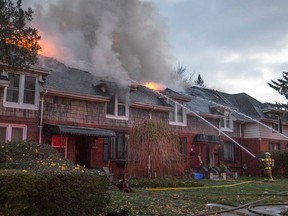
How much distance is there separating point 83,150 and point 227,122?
1528 cm

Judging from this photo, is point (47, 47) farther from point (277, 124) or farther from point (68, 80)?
point (277, 124)

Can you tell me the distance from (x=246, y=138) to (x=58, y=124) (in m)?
19.5

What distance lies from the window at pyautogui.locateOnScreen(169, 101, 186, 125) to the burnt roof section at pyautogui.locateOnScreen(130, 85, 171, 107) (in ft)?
3.91

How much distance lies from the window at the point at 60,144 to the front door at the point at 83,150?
1.23 m

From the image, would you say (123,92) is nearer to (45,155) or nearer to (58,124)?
(58,124)

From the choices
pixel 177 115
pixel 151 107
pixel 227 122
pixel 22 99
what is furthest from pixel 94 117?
pixel 227 122

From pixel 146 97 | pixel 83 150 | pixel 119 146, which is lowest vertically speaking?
pixel 83 150

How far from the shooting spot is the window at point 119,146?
72.1 feet

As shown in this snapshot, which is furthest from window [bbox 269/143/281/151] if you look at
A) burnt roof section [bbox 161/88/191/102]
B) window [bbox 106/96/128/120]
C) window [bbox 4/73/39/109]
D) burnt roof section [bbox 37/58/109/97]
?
window [bbox 4/73/39/109]

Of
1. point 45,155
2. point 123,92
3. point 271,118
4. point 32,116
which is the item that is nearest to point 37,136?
point 32,116

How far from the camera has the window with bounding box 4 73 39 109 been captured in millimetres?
17734

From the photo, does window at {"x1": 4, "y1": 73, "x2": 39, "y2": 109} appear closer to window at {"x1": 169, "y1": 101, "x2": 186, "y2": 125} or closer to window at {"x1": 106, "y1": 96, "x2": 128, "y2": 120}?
window at {"x1": 106, "y1": 96, "x2": 128, "y2": 120}

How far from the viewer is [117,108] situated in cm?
2236

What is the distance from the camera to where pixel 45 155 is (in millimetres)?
9289
